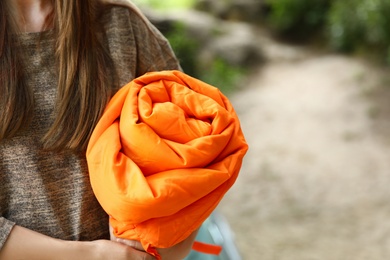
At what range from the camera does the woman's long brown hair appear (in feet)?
4.51

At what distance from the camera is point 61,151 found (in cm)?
143

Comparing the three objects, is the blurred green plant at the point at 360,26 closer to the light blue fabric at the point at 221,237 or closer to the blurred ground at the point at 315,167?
the blurred ground at the point at 315,167

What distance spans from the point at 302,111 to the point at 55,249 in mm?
5415

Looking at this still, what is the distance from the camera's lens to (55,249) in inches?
54.4

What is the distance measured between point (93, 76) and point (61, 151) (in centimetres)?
19

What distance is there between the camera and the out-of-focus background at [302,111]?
15.4 feet

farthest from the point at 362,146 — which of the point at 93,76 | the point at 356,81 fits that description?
the point at 93,76

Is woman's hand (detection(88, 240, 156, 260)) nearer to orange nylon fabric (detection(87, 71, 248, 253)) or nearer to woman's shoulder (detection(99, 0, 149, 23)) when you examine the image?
orange nylon fabric (detection(87, 71, 248, 253))

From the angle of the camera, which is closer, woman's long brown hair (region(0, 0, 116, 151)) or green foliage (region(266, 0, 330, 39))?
woman's long brown hair (region(0, 0, 116, 151))

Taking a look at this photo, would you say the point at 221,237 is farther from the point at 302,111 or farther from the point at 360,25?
the point at 360,25

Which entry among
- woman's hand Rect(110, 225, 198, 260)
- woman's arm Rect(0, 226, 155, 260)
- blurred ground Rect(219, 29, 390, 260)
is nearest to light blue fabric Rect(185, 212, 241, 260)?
woman's hand Rect(110, 225, 198, 260)

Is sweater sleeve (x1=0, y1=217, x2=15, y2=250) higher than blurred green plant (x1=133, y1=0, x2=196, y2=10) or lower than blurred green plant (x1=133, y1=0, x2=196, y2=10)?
higher

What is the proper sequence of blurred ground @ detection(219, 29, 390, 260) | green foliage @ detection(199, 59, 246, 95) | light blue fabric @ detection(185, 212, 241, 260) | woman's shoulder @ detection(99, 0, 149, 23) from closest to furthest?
woman's shoulder @ detection(99, 0, 149, 23)
light blue fabric @ detection(185, 212, 241, 260)
blurred ground @ detection(219, 29, 390, 260)
green foliage @ detection(199, 59, 246, 95)

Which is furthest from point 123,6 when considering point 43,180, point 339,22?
point 339,22
